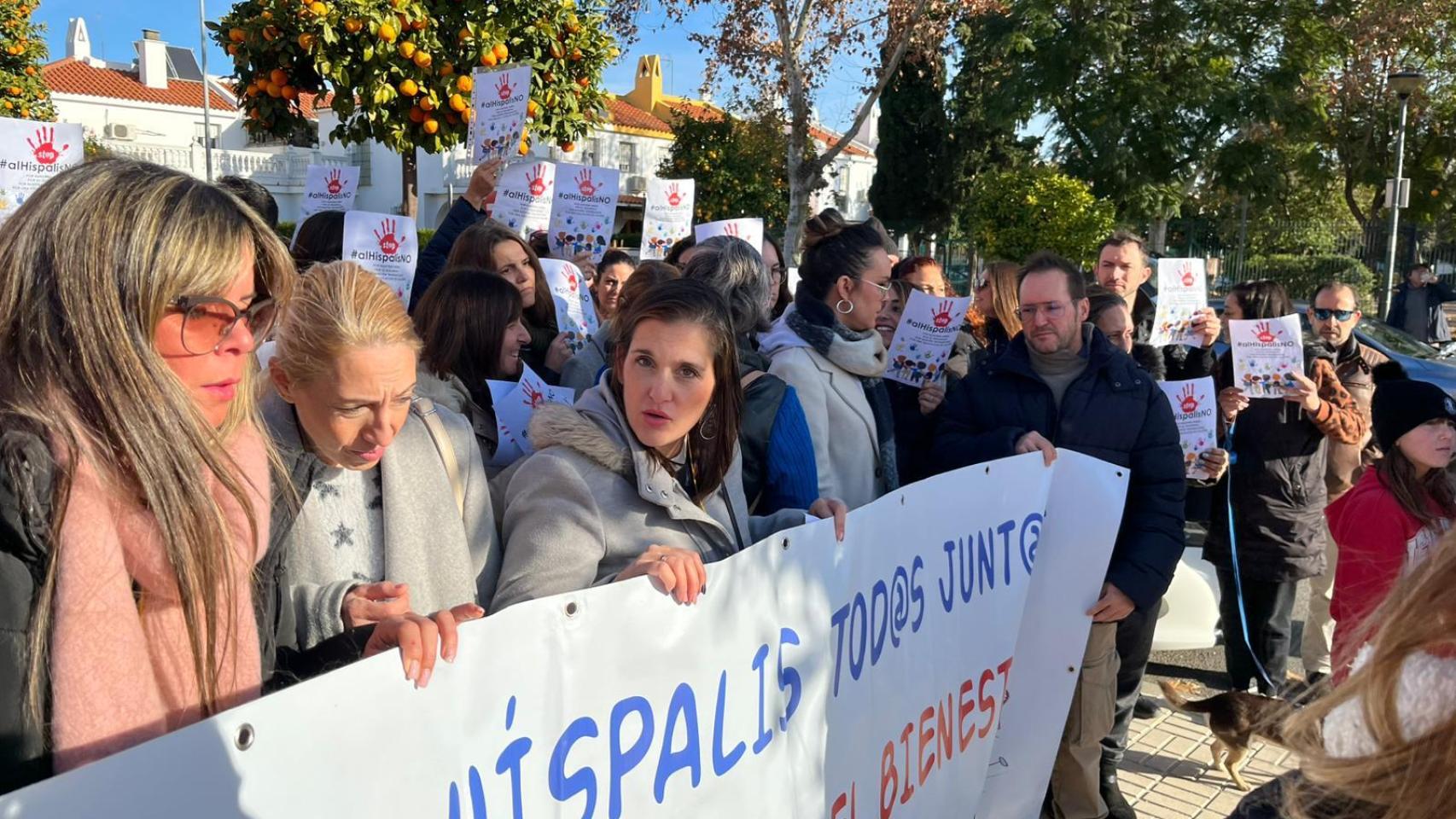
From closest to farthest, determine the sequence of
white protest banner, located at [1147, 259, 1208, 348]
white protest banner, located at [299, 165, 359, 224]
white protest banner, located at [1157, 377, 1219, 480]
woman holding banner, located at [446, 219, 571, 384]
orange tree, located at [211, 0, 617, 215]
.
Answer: woman holding banner, located at [446, 219, 571, 384] → white protest banner, located at [1157, 377, 1219, 480] → white protest banner, located at [1147, 259, 1208, 348] → orange tree, located at [211, 0, 617, 215] → white protest banner, located at [299, 165, 359, 224]

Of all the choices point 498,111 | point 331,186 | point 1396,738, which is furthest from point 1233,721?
point 331,186

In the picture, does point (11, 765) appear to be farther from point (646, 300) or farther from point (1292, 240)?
point (1292, 240)

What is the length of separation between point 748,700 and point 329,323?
3.59ft

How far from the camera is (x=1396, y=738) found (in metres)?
1.02

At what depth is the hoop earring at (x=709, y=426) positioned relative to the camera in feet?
8.14

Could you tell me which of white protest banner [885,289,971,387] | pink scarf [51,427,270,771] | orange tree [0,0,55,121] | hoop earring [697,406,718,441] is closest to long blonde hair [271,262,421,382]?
pink scarf [51,427,270,771]

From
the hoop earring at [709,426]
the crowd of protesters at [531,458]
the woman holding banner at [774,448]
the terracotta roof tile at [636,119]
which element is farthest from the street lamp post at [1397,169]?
the terracotta roof tile at [636,119]

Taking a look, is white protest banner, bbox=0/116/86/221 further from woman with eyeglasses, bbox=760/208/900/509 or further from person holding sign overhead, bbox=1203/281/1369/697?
person holding sign overhead, bbox=1203/281/1369/697

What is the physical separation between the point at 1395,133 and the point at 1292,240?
11.9 ft

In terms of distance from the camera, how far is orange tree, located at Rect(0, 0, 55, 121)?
1034 centimetres

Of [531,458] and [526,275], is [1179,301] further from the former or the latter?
[531,458]

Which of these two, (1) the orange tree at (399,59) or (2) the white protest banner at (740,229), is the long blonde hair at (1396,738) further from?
(1) the orange tree at (399,59)

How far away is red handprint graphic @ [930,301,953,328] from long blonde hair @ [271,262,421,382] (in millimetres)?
2227

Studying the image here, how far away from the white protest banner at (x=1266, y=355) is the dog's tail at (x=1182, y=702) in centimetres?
122
